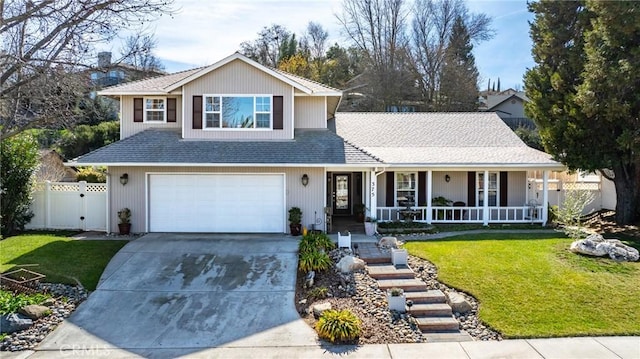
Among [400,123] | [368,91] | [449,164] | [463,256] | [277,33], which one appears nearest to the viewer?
[463,256]

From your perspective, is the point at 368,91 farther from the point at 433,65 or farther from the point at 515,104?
the point at 515,104

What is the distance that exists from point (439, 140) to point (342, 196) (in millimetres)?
5090

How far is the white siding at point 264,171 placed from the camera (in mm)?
14797

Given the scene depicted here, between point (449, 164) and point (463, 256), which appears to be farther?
point (449, 164)

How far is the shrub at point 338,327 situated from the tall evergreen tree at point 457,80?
29736 millimetres

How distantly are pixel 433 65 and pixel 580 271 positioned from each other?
28044 mm

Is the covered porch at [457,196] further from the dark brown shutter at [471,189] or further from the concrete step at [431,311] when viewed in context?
the concrete step at [431,311]

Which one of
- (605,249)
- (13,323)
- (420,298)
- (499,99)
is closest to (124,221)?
(13,323)

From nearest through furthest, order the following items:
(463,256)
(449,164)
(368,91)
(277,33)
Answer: (463,256)
(449,164)
(368,91)
(277,33)

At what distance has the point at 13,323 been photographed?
8.29 metres

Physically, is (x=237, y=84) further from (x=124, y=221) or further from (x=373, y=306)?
(x=373, y=306)

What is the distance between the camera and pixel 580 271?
10570 mm

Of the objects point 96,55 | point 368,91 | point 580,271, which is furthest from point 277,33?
point 580,271

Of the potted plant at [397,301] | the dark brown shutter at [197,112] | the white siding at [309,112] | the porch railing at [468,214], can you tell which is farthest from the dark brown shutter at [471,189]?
the dark brown shutter at [197,112]
